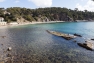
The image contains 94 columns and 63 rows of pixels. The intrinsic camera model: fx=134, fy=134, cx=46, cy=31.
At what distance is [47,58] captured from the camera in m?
28.6

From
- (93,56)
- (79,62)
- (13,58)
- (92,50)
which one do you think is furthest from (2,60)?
(92,50)

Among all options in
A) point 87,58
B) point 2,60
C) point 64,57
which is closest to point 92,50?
point 87,58

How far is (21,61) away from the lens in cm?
2675

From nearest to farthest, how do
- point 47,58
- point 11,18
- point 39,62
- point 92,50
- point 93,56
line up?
point 39,62 → point 47,58 → point 93,56 → point 92,50 → point 11,18

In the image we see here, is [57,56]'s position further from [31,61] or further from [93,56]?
[93,56]

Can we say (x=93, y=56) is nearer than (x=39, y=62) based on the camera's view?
No

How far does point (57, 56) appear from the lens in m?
29.9

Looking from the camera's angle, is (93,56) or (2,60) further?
(93,56)

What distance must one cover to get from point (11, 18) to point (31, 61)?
130451mm

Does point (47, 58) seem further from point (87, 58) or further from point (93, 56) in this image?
point (93, 56)

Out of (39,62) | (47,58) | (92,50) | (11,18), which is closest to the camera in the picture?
(39,62)

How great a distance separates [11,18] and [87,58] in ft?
434

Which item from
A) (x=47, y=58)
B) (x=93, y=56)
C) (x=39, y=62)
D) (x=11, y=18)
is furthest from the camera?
(x=11, y=18)

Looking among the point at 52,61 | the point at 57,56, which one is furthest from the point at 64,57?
the point at 52,61
